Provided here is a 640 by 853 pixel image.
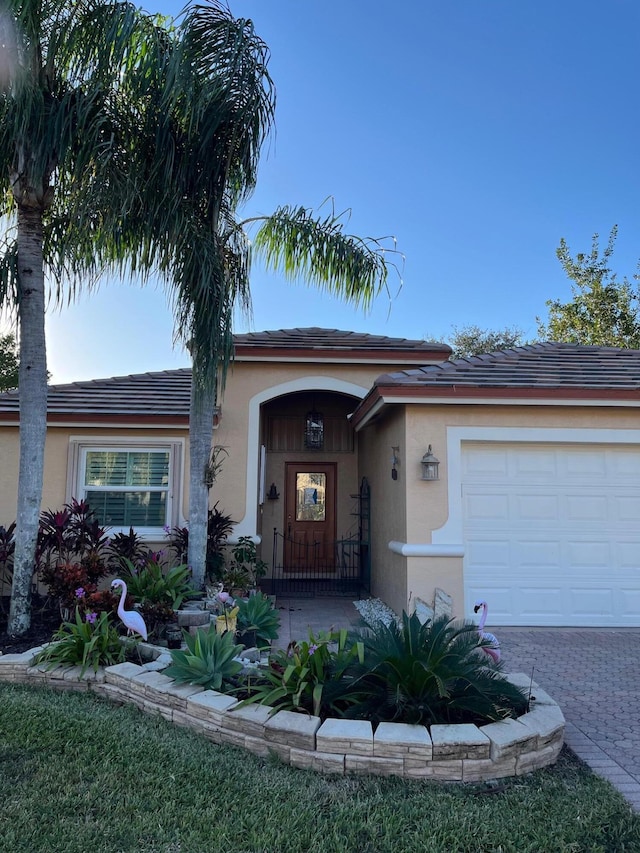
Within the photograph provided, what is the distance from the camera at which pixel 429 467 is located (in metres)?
7.35

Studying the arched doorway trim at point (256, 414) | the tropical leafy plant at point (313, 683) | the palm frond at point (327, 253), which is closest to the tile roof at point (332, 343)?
the arched doorway trim at point (256, 414)

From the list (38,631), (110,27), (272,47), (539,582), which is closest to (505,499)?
(539,582)

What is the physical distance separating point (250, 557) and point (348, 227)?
5518mm

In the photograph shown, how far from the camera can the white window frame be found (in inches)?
360

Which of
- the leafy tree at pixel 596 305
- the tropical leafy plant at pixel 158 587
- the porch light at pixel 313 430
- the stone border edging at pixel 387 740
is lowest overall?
the stone border edging at pixel 387 740

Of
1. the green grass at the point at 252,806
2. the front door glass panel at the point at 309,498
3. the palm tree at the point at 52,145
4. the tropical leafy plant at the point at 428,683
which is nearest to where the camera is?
the green grass at the point at 252,806

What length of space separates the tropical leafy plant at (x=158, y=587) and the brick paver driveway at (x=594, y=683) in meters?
3.86

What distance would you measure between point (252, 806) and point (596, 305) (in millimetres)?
21905

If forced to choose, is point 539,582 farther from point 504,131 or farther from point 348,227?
point 504,131

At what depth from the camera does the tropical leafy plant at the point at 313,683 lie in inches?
151

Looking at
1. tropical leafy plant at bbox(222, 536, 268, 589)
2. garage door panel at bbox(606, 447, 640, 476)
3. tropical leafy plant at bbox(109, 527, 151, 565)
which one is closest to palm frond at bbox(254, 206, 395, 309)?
garage door panel at bbox(606, 447, 640, 476)

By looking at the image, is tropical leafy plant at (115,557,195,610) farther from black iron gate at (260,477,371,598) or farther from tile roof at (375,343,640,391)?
black iron gate at (260,477,371,598)

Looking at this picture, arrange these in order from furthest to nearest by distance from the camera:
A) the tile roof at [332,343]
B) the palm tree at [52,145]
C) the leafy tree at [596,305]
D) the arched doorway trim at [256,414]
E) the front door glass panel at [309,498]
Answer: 1. the leafy tree at [596,305]
2. the front door glass panel at [309,498]
3. the tile roof at [332,343]
4. the arched doorway trim at [256,414]
5. the palm tree at [52,145]

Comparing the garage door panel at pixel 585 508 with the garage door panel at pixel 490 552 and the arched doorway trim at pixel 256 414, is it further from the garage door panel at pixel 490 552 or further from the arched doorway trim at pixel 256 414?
the arched doorway trim at pixel 256 414
